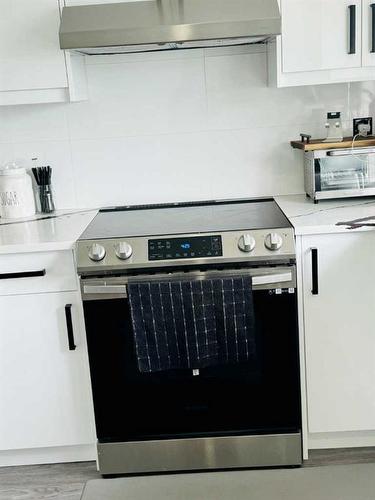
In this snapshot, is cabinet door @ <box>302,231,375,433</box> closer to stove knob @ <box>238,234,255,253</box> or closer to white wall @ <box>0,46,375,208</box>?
stove knob @ <box>238,234,255,253</box>

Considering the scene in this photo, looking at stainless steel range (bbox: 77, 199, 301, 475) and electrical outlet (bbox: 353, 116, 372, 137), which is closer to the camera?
stainless steel range (bbox: 77, 199, 301, 475)

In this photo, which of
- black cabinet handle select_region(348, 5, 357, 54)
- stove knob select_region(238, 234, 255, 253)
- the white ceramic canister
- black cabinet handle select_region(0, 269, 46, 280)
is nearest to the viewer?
stove knob select_region(238, 234, 255, 253)

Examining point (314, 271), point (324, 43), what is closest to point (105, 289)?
point (314, 271)

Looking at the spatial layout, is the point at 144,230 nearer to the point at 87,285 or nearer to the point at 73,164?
the point at 87,285

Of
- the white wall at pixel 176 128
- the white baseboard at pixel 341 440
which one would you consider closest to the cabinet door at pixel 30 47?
the white wall at pixel 176 128

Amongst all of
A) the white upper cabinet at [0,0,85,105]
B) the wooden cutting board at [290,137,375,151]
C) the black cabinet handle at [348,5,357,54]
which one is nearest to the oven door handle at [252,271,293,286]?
the wooden cutting board at [290,137,375,151]

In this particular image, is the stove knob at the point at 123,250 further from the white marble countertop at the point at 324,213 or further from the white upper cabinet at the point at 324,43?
the white upper cabinet at the point at 324,43

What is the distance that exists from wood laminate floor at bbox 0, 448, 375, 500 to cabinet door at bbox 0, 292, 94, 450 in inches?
4.9

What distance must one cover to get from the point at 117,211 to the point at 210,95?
2.22 ft

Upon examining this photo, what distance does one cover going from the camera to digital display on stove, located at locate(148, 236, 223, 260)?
211 centimetres

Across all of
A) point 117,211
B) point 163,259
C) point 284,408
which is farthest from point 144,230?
point 284,408

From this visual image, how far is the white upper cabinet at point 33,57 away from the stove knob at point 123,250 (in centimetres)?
71

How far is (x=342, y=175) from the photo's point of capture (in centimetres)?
246

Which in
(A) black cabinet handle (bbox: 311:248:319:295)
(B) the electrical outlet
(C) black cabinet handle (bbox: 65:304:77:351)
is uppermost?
(B) the electrical outlet
